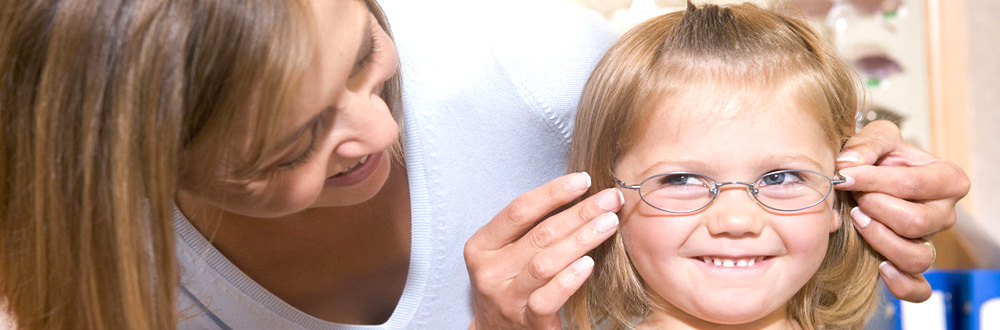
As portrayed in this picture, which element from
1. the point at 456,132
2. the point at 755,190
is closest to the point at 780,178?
the point at 755,190

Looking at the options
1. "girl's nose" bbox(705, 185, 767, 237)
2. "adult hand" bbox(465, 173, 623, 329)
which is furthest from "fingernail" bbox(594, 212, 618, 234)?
"girl's nose" bbox(705, 185, 767, 237)

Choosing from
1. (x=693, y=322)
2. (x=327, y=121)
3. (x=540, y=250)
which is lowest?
(x=693, y=322)

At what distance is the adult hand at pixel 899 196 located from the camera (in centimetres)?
107

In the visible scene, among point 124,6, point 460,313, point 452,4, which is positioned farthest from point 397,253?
point 124,6

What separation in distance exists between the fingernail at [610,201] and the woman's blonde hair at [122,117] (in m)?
0.42

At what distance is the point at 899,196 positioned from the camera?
108cm

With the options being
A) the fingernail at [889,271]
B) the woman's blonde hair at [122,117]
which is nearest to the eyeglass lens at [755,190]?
the fingernail at [889,271]

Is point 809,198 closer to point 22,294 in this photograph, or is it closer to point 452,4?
point 452,4

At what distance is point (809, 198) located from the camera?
1042 millimetres

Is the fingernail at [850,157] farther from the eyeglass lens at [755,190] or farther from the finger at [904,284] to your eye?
the finger at [904,284]

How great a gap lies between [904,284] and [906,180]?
0.18 metres

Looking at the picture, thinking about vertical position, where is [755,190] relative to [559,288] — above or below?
above

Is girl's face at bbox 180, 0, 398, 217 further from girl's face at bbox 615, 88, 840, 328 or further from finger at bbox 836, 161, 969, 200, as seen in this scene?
finger at bbox 836, 161, 969, 200

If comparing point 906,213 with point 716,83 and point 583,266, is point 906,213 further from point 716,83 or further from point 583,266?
point 583,266
